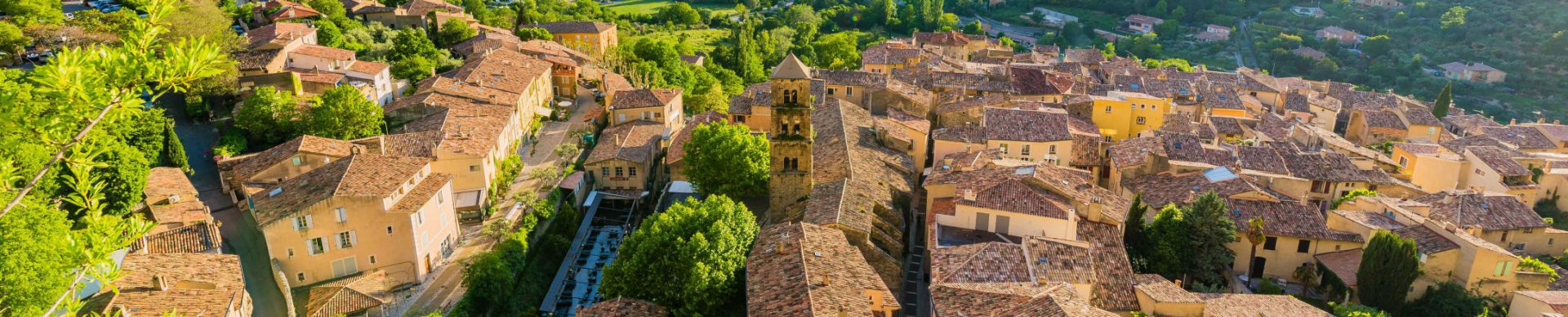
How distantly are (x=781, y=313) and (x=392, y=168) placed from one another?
57.4 ft

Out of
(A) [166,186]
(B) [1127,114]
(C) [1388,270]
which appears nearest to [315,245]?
(A) [166,186]

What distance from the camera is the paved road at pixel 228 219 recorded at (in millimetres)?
32469

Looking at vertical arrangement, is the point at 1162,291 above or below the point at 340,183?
below

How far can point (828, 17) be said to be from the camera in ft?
384

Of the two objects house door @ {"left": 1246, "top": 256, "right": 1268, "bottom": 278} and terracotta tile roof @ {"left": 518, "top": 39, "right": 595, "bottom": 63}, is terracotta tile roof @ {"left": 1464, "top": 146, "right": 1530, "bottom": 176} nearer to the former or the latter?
house door @ {"left": 1246, "top": 256, "right": 1268, "bottom": 278}

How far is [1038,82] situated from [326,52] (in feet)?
141

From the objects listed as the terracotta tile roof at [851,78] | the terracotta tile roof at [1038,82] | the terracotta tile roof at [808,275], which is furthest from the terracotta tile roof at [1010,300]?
the terracotta tile roof at [1038,82]

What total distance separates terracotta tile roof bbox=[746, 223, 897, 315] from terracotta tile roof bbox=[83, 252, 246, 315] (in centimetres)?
1589

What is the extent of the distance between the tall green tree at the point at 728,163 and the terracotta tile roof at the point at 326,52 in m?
23.9

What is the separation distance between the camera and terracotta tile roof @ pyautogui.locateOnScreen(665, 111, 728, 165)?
44.8 meters

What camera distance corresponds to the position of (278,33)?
179ft

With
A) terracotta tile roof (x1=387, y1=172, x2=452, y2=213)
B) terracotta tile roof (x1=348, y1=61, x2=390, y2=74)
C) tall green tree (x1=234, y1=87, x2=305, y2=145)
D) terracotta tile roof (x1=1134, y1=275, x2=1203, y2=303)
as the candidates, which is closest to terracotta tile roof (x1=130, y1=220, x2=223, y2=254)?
terracotta tile roof (x1=387, y1=172, x2=452, y2=213)

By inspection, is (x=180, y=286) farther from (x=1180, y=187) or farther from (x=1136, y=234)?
(x=1180, y=187)

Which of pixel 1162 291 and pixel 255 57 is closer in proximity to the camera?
pixel 1162 291
